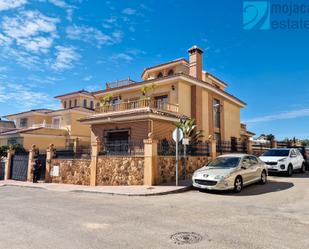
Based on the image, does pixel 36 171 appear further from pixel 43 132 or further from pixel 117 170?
pixel 43 132

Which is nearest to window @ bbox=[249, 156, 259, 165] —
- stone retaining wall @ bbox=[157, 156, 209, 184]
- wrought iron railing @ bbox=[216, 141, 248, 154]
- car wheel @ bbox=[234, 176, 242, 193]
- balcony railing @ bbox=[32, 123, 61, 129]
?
car wheel @ bbox=[234, 176, 242, 193]

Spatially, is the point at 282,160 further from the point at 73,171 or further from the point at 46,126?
the point at 46,126

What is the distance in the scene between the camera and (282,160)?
15.4 meters

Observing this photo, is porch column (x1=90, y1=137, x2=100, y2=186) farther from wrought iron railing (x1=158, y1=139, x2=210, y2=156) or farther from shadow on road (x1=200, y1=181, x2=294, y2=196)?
shadow on road (x1=200, y1=181, x2=294, y2=196)

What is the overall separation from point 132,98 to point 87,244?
20.0 m

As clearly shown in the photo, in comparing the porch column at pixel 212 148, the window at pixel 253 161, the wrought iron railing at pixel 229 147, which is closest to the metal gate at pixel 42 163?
the porch column at pixel 212 148

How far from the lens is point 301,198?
30.5 ft

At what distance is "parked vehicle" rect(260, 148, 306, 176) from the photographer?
15.3 m

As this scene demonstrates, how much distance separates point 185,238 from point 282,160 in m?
12.4

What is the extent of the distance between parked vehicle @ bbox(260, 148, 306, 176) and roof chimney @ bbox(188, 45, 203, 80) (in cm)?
996

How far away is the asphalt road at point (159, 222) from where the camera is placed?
5.00 meters

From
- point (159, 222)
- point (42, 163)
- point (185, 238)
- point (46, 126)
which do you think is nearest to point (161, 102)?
point (42, 163)

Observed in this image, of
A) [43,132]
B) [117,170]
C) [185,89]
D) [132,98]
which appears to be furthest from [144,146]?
[43,132]

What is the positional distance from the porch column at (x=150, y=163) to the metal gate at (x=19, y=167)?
1112cm
